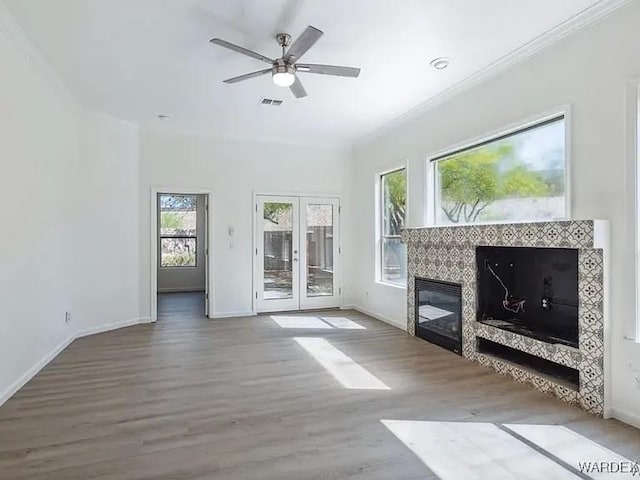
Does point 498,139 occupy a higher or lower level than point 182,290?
higher

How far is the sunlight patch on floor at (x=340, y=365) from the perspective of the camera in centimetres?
365

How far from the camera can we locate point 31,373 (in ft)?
12.4

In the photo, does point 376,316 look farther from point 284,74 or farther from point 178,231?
point 178,231

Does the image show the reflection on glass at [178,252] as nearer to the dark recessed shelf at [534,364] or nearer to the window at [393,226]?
the window at [393,226]

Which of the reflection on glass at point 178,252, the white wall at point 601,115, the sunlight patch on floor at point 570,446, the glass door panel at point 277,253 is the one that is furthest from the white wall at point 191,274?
the sunlight patch on floor at point 570,446

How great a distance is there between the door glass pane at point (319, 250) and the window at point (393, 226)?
1160mm

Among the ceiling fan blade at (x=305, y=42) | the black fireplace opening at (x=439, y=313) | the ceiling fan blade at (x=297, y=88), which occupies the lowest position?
the black fireplace opening at (x=439, y=313)

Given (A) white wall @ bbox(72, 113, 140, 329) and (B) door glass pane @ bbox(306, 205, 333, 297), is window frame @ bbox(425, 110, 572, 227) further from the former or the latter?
(A) white wall @ bbox(72, 113, 140, 329)

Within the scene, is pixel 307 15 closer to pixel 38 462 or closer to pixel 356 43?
pixel 356 43

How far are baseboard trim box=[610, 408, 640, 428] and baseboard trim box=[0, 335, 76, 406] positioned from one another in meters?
4.59

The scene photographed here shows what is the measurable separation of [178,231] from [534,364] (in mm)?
8839

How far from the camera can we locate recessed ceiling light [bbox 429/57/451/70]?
12.8 feet

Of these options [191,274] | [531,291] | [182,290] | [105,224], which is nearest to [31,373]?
[105,224]

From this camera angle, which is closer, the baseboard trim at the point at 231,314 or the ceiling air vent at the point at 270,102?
the ceiling air vent at the point at 270,102
